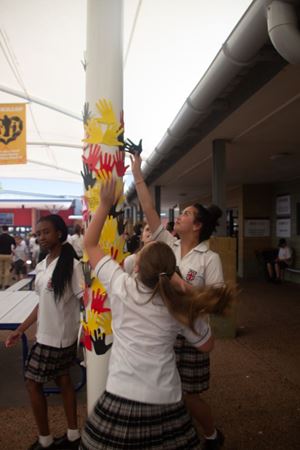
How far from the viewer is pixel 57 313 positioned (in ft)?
8.96

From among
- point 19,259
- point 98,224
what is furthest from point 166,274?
point 19,259

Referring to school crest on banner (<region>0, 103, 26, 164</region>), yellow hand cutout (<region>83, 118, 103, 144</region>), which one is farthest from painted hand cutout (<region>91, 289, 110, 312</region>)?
school crest on banner (<region>0, 103, 26, 164</region>)

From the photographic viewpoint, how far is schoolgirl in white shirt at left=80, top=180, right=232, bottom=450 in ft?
5.30

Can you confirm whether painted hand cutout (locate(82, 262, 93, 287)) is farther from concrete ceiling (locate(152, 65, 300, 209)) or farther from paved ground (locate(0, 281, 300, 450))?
concrete ceiling (locate(152, 65, 300, 209))

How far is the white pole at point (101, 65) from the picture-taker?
98.9 inches

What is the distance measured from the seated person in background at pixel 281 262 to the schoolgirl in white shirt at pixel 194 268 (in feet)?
31.6

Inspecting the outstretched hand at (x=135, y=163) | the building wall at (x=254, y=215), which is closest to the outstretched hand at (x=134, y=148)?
the outstretched hand at (x=135, y=163)

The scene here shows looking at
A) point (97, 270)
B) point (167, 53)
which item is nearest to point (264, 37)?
point (97, 270)

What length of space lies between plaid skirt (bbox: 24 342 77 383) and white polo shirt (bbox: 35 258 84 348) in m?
0.05

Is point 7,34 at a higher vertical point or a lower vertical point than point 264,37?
higher

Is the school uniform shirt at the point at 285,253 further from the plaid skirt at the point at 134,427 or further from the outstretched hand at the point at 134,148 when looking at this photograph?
the plaid skirt at the point at 134,427

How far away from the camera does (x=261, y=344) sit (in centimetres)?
568

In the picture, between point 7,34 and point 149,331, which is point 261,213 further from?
point 149,331

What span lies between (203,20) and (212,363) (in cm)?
458
